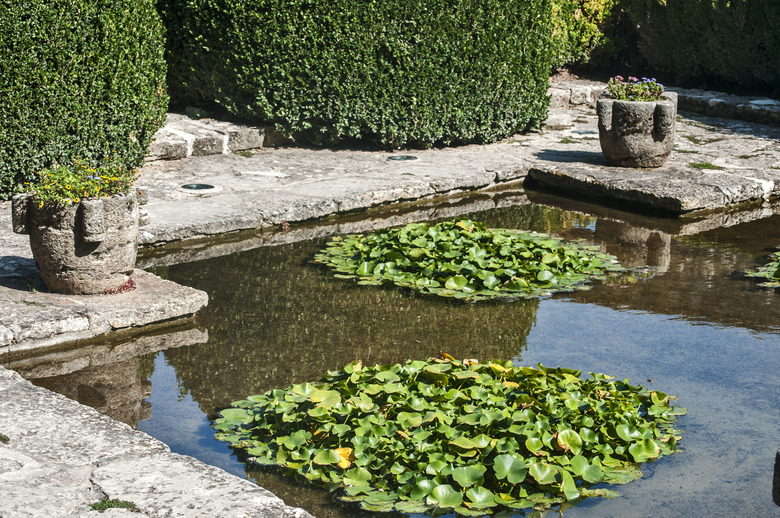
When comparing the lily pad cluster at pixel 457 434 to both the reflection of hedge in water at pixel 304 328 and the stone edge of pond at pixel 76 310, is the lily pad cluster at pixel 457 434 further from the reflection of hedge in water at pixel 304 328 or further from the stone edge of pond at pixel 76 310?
the stone edge of pond at pixel 76 310

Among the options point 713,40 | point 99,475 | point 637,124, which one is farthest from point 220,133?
point 713,40

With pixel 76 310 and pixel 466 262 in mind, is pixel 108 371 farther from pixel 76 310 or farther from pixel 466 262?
pixel 466 262

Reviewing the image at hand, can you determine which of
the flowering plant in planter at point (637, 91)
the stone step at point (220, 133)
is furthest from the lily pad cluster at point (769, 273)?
the stone step at point (220, 133)

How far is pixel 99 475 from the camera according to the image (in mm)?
2934

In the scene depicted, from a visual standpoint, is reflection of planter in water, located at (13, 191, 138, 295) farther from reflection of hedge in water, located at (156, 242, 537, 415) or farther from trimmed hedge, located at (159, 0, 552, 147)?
trimmed hedge, located at (159, 0, 552, 147)

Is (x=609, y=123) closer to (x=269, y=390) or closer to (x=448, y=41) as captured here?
(x=448, y=41)

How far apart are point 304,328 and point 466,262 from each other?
4.40 ft

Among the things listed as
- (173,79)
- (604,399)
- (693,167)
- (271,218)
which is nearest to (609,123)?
(693,167)

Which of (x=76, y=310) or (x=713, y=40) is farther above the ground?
(x=713, y=40)

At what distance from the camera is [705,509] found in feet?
10.4

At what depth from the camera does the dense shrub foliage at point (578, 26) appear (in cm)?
1373

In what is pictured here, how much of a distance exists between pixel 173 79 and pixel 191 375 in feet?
20.5

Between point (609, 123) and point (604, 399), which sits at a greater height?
point (609, 123)

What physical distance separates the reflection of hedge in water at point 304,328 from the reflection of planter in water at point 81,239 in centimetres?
59
